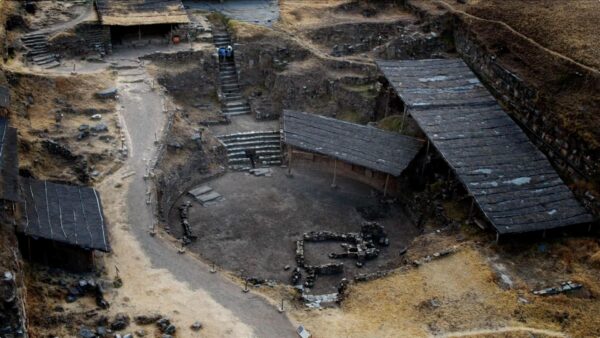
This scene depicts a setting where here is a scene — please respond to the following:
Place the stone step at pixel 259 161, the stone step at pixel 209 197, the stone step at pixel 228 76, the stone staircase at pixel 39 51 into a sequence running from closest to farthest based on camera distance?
1. the stone step at pixel 209 197
2. the stone step at pixel 259 161
3. the stone staircase at pixel 39 51
4. the stone step at pixel 228 76

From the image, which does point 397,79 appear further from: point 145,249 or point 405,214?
point 145,249

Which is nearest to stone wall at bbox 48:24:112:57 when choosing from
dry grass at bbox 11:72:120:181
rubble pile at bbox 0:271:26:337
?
dry grass at bbox 11:72:120:181

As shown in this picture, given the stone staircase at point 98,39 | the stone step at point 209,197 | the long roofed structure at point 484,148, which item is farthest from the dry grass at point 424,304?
the stone staircase at point 98,39

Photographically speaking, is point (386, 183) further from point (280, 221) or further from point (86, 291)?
point (86, 291)

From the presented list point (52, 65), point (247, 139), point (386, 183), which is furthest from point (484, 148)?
point (52, 65)

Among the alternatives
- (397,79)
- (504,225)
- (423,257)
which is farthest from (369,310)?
(397,79)

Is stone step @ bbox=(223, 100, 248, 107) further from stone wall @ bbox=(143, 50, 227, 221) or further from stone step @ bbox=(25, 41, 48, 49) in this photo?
stone step @ bbox=(25, 41, 48, 49)

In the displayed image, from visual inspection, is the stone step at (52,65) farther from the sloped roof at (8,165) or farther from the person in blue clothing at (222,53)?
the sloped roof at (8,165)
